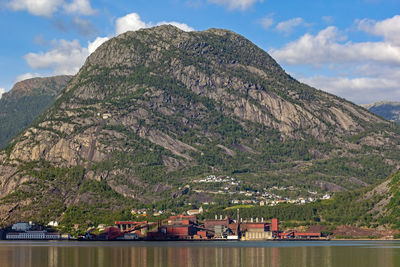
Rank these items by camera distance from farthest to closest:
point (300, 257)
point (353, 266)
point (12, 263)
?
point (300, 257) < point (12, 263) < point (353, 266)

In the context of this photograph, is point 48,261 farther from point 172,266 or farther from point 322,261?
point 322,261

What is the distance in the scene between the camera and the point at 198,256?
174 metres

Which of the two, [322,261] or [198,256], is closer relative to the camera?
[322,261]

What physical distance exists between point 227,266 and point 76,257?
44.3 m

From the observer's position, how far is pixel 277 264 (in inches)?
5782

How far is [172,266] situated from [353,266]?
36008 millimetres

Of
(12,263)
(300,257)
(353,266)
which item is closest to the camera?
(353,266)

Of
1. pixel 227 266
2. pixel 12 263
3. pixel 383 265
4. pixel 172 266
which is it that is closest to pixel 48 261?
pixel 12 263

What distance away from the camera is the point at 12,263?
492 feet

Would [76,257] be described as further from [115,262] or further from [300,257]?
[300,257]

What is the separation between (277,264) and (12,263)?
56.4m

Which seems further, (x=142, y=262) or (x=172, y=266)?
(x=142, y=262)

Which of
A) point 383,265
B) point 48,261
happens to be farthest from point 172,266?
point 383,265

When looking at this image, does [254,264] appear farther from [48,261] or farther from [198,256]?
[48,261]
